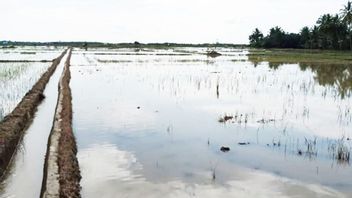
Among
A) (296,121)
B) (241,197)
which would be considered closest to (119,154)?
(241,197)

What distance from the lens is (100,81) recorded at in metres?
17.1

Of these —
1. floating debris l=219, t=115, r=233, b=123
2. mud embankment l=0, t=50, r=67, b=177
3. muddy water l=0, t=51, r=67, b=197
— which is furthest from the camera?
floating debris l=219, t=115, r=233, b=123

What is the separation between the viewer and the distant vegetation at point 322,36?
168ft

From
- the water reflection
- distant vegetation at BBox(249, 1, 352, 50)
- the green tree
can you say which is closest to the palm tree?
distant vegetation at BBox(249, 1, 352, 50)

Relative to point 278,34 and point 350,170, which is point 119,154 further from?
point 278,34

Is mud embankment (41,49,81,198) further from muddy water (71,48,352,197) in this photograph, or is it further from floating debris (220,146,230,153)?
floating debris (220,146,230,153)

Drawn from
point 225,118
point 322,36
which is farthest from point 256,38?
point 225,118

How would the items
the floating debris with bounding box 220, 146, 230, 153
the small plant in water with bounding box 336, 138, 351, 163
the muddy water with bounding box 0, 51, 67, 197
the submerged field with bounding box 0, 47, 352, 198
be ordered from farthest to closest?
the floating debris with bounding box 220, 146, 230, 153 → the small plant in water with bounding box 336, 138, 351, 163 → the submerged field with bounding box 0, 47, 352, 198 → the muddy water with bounding box 0, 51, 67, 197

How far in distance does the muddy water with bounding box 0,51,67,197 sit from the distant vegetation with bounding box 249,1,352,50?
150 ft

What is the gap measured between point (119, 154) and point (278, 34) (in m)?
65.2

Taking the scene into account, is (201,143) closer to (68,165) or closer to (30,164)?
(68,165)

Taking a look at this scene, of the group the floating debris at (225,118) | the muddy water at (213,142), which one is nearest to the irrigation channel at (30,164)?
the muddy water at (213,142)

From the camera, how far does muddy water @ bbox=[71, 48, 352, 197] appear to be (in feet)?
16.6

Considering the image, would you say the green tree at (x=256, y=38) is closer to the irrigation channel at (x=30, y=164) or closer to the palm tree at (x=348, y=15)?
the palm tree at (x=348, y=15)
